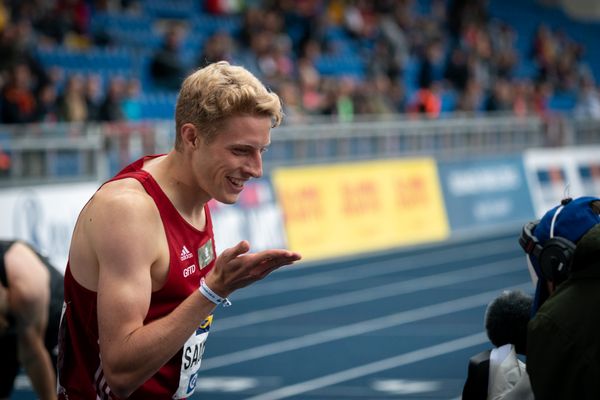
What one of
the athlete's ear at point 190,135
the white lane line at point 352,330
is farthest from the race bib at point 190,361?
the white lane line at point 352,330

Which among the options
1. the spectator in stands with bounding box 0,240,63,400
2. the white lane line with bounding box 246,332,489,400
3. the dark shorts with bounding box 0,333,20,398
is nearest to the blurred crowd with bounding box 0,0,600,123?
the white lane line with bounding box 246,332,489,400

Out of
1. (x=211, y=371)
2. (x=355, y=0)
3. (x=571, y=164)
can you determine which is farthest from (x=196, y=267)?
(x=355, y=0)

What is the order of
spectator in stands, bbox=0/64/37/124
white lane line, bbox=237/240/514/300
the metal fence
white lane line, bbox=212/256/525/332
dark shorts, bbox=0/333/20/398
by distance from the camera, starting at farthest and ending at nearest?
spectator in stands, bbox=0/64/37/124 < white lane line, bbox=237/240/514/300 < the metal fence < white lane line, bbox=212/256/525/332 < dark shorts, bbox=0/333/20/398

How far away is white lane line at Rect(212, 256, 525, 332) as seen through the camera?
34.5 ft

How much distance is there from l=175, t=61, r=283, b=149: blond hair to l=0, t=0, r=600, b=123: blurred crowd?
1031 cm

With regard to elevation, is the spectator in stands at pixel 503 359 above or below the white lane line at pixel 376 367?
above

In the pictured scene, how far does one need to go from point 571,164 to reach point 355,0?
7222mm

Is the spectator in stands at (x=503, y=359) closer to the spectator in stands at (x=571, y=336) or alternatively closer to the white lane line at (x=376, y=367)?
the spectator in stands at (x=571, y=336)

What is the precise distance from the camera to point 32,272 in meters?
4.75

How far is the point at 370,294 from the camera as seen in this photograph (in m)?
11.9

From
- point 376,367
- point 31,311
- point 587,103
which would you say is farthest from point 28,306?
point 587,103

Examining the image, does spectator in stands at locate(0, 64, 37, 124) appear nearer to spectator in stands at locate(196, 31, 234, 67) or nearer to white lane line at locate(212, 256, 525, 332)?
spectator in stands at locate(196, 31, 234, 67)

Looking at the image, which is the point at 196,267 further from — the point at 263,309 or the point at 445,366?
the point at 263,309

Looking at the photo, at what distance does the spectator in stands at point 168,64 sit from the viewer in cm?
1692
